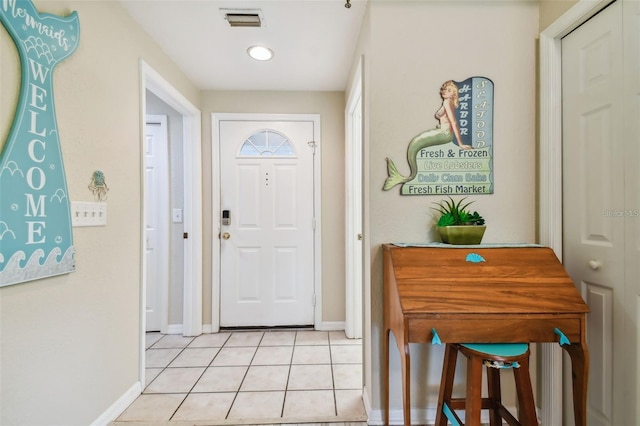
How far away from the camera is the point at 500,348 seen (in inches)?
43.1

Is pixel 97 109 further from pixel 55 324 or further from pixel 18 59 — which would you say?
pixel 55 324

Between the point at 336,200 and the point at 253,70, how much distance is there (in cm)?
133

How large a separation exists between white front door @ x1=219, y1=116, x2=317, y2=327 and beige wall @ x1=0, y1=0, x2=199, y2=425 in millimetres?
957

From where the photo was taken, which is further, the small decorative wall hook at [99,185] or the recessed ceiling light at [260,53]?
the recessed ceiling light at [260,53]

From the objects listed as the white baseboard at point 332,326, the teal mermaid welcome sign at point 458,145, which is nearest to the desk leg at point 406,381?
the teal mermaid welcome sign at point 458,145

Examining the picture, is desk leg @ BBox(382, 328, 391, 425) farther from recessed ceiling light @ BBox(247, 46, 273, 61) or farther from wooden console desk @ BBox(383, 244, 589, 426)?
recessed ceiling light @ BBox(247, 46, 273, 61)

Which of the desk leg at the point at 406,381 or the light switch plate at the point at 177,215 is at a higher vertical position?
the light switch plate at the point at 177,215

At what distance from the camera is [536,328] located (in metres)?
1.12

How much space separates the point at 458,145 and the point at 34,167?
6.32 ft

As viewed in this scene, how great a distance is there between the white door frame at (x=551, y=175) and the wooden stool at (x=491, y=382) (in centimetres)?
34

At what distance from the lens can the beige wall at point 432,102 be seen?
1.49m

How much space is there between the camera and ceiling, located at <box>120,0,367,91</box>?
1.63m

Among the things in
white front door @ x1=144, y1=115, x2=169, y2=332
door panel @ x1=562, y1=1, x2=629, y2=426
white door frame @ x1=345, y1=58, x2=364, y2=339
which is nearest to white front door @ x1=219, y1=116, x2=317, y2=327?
white door frame @ x1=345, y1=58, x2=364, y2=339

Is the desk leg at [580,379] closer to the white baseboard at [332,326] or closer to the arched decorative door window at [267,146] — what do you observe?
the white baseboard at [332,326]
